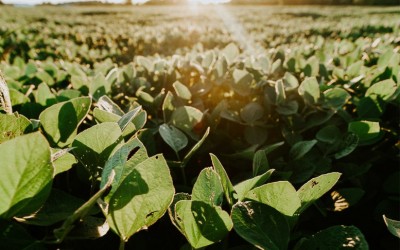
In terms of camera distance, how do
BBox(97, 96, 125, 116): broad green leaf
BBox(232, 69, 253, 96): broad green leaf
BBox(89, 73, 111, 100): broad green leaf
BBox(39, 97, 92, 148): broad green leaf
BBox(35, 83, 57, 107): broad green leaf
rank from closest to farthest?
1. BBox(39, 97, 92, 148): broad green leaf
2. BBox(97, 96, 125, 116): broad green leaf
3. BBox(35, 83, 57, 107): broad green leaf
4. BBox(89, 73, 111, 100): broad green leaf
5. BBox(232, 69, 253, 96): broad green leaf

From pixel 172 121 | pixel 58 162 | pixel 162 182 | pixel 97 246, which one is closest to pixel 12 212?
pixel 58 162

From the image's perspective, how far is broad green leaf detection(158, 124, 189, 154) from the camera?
126 cm

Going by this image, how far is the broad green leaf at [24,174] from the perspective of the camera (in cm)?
68

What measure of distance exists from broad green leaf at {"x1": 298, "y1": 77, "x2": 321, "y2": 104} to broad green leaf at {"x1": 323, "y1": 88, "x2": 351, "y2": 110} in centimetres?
4

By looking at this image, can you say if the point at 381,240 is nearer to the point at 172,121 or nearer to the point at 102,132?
the point at 172,121

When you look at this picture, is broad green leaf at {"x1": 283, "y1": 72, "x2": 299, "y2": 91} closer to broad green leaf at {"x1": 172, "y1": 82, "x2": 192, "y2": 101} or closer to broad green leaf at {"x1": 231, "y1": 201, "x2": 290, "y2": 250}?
broad green leaf at {"x1": 172, "y1": 82, "x2": 192, "y2": 101}

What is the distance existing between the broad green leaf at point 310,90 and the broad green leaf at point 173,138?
717 mm

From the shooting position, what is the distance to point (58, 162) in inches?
37.3

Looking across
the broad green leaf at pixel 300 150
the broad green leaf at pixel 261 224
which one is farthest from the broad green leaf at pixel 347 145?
the broad green leaf at pixel 261 224

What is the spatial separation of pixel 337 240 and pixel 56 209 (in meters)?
0.72

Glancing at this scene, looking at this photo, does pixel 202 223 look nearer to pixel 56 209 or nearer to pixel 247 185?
pixel 247 185

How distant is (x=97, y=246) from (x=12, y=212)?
53 centimetres

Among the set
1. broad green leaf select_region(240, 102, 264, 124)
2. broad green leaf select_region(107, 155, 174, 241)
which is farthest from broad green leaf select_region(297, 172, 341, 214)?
broad green leaf select_region(240, 102, 264, 124)

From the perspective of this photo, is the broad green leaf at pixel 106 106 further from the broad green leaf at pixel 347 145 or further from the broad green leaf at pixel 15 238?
the broad green leaf at pixel 347 145
